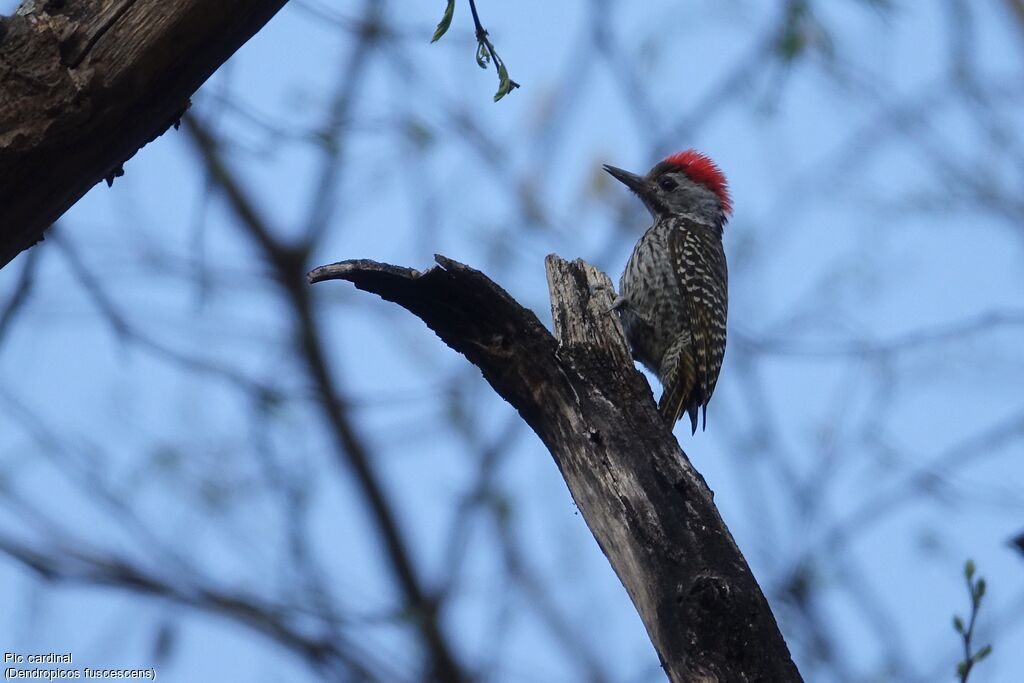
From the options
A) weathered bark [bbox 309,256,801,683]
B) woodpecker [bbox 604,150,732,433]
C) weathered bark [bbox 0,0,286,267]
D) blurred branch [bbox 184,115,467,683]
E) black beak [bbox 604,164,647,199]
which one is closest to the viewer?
weathered bark [bbox 0,0,286,267]

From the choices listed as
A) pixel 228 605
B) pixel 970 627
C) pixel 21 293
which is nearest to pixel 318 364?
pixel 228 605

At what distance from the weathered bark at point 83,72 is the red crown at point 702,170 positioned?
5.24 metres

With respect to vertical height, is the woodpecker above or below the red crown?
below

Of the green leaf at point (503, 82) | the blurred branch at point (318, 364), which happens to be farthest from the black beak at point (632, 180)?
the green leaf at point (503, 82)

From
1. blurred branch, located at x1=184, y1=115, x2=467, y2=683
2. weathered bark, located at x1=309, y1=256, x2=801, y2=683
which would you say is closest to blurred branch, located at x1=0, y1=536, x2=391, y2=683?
blurred branch, located at x1=184, y1=115, x2=467, y2=683

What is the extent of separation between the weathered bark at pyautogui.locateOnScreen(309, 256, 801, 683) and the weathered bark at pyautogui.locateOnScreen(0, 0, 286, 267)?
2.58ft

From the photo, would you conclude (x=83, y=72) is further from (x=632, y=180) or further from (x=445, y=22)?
(x=632, y=180)

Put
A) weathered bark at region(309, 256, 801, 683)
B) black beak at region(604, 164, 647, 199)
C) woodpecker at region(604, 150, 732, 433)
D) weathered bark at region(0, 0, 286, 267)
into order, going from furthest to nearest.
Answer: black beak at region(604, 164, 647, 199) → woodpecker at region(604, 150, 732, 433) → weathered bark at region(309, 256, 801, 683) → weathered bark at region(0, 0, 286, 267)

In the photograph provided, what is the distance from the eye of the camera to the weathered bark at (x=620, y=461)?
332cm

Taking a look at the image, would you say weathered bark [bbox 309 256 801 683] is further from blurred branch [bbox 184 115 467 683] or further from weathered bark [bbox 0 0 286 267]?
blurred branch [bbox 184 115 467 683]

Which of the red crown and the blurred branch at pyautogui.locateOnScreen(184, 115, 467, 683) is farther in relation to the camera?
the blurred branch at pyautogui.locateOnScreen(184, 115, 467, 683)

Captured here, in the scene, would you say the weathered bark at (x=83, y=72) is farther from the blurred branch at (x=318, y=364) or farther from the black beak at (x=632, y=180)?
the blurred branch at (x=318, y=364)

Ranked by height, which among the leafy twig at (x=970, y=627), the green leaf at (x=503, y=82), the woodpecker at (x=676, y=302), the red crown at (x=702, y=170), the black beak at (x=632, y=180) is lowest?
the leafy twig at (x=970, y=627)

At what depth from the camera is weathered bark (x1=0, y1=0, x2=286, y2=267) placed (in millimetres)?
3174
